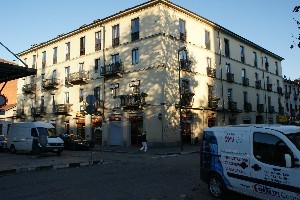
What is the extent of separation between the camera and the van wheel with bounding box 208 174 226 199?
7.11 m

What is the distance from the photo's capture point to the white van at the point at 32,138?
19.2 meters

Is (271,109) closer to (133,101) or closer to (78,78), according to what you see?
(133,101)

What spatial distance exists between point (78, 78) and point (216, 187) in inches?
1125

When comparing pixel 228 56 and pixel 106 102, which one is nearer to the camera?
pixel 106 102

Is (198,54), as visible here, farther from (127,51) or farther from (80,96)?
(80,96)

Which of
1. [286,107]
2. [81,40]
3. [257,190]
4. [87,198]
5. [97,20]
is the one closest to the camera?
[257,190]

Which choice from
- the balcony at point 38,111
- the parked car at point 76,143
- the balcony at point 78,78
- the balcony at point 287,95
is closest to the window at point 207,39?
the balcony at point 78,78

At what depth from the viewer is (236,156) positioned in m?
6.76

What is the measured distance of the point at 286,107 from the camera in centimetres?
5322

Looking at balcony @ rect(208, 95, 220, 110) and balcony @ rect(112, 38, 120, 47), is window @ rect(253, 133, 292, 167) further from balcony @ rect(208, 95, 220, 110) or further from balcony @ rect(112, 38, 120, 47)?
balcony @ rect(112, 38, 120, 47)

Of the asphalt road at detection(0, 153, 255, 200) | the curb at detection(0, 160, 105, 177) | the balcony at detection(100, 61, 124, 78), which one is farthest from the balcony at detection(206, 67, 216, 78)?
the asphalt road at detection(0, 153, 255, 200)

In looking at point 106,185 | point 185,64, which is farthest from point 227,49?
point 106,185

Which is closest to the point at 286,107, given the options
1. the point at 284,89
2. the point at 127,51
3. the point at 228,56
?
the point at 284,89

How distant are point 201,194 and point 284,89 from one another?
5233cm
